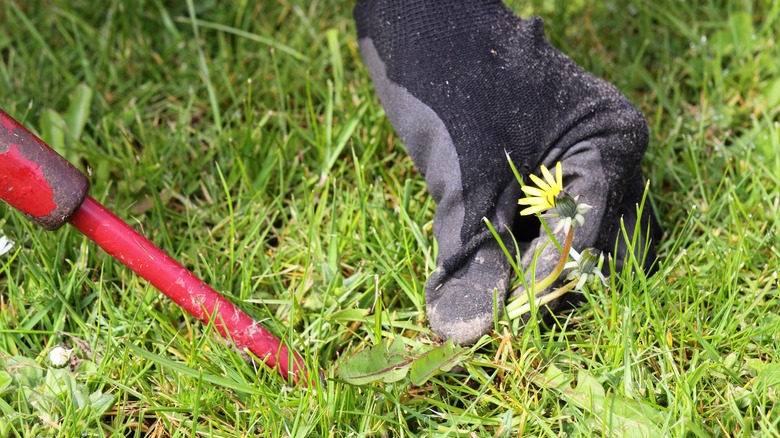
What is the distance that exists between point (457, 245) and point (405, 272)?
22 centimetres

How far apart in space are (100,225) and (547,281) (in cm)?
83

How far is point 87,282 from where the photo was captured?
1649 mm

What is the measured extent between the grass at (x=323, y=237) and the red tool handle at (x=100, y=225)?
0.21 ft

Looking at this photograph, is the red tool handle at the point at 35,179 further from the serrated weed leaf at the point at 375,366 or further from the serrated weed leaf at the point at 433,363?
the serrated weed leaf at the point at 433,363

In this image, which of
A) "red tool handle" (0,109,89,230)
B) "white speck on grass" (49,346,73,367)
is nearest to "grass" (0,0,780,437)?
"white speck on grass" (49,346,73,367)

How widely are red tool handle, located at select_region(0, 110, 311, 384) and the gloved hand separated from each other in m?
0.35

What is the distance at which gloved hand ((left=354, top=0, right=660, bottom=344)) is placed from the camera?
1.56m

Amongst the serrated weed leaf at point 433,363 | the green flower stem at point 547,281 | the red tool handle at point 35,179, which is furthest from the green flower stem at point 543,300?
the red tool handle at point 35,179

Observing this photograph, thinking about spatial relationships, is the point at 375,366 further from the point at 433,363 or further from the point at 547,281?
the point at 547,281

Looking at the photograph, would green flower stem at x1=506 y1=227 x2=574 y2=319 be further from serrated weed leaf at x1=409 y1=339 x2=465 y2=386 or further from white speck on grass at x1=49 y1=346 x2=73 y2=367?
white speck on grass at x1=49 y1=346 x2=73 y2=367

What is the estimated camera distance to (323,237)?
72.8 inches

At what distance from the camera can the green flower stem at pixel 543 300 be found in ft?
4.80

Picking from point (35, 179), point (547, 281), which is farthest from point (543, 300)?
point (35, 179)

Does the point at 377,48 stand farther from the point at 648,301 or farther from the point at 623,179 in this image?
the point at 648,301
